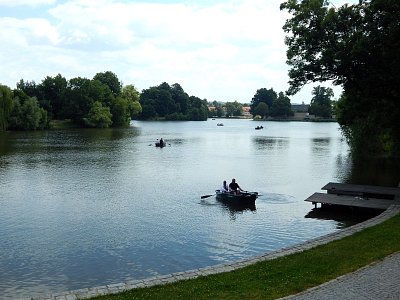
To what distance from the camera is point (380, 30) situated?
2805 centimetres

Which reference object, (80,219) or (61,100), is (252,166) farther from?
(61,100)

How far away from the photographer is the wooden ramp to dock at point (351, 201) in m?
28.8

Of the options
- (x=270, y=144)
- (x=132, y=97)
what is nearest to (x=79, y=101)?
(x=132, y=97)

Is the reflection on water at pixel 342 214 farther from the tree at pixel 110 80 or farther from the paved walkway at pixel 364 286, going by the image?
the tree at pixel 110 80

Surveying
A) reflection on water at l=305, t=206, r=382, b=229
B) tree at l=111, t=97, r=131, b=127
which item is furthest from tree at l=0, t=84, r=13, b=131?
reflection on water at l=305, t=206, r=382, b=229

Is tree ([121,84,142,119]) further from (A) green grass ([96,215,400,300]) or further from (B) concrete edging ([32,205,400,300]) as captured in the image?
(A) green grass ([96,215,400,300])

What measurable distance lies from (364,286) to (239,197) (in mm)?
19216

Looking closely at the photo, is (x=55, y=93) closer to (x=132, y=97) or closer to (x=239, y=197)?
(x=132, y=97)

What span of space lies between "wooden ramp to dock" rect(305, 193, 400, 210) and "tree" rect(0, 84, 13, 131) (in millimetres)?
93519

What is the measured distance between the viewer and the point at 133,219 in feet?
91.0

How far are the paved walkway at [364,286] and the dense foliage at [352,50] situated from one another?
16526mm

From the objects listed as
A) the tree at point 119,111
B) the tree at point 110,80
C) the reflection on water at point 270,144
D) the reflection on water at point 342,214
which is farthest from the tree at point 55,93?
the reflection on water at point 342,214

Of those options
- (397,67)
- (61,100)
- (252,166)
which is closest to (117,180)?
(252,166)

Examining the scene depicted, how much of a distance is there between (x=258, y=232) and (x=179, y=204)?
8492mm
